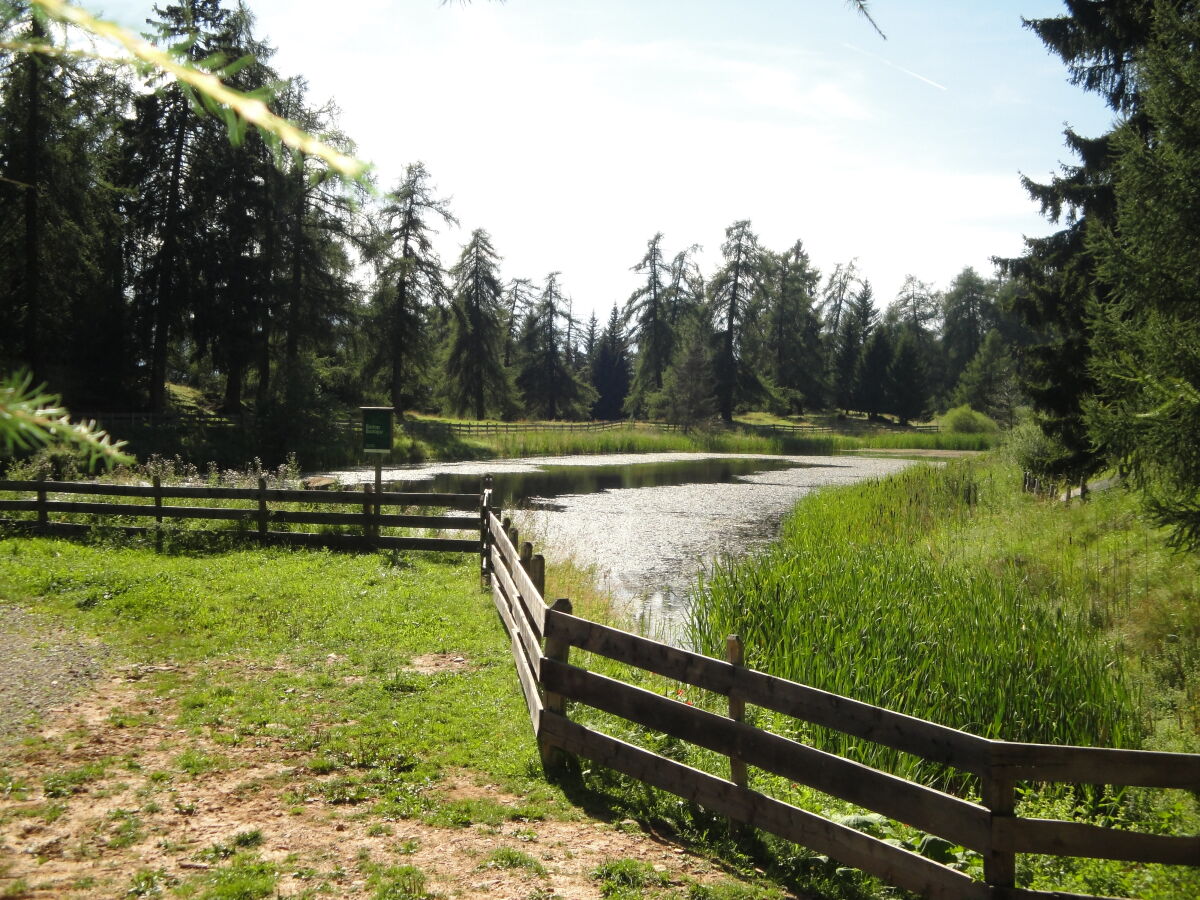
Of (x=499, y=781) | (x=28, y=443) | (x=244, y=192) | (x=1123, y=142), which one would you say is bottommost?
(x=499, y=781)

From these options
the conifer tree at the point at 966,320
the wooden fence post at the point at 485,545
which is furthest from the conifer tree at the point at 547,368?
the wooden fence post at the point at 485,545

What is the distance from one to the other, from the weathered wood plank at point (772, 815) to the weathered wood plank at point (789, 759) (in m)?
0.21

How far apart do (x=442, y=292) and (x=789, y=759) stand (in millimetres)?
48351

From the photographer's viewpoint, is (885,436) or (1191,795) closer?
(1191,795)

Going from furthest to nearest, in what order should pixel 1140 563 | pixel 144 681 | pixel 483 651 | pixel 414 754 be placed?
1. pixel 1140 563
2. pixel 483 651
3. pixel 144 681
4. pixel 414 754

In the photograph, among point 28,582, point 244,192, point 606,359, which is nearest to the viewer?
point 28,582

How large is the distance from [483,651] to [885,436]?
58456 mm

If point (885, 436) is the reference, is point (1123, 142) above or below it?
above

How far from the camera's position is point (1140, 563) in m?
Answer: 13.1

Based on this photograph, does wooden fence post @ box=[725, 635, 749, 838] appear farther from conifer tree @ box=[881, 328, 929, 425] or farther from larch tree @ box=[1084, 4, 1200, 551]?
conifer tree @ box=[881, 328, 929, 425]

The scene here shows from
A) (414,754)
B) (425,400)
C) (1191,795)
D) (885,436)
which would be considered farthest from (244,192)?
(885,436)

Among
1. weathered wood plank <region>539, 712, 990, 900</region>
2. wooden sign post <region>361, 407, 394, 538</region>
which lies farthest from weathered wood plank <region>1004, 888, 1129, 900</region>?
wooden sign post <region>361, 407, 394, 538</region>

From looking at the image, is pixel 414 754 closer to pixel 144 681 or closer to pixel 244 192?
pixel 144 681

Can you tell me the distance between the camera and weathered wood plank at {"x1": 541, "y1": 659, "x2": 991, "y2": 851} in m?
4.32
